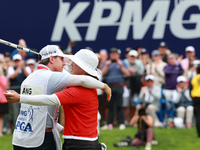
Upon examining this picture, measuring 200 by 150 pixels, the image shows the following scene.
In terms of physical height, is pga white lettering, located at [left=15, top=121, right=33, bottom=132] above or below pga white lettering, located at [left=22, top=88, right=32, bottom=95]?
below

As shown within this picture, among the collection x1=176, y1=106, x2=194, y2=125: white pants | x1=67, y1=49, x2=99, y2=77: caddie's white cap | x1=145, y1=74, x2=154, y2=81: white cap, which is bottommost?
x1=176, y1=106, x2=194, y2=125: white pants

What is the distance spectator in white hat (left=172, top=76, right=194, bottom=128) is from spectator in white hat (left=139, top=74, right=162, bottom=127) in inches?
18.6

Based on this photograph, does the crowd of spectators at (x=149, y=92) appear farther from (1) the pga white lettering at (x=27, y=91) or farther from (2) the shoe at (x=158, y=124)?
(1) the pga white lettering at (x=27, y=91)

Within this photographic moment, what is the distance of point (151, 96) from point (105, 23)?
191 inches

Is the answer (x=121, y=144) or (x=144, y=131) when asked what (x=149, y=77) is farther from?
(x=121, y=144)

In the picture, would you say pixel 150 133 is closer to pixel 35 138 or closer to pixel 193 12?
pixel 35 138

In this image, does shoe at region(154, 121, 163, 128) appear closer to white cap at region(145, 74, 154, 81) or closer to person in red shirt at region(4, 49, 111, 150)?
white cap at region(145, 74, 154, 81)

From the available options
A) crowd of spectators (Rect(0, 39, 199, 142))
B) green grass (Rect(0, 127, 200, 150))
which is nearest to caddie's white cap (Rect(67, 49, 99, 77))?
green grass (Rect(0, 127, 200, 150))

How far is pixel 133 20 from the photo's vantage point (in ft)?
51.3

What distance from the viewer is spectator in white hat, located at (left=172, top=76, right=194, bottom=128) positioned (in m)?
11.7

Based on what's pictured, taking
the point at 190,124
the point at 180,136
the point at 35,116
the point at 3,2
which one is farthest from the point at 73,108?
the point at 3,2

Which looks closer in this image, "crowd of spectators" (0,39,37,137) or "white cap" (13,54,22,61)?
"crowd of spectators" (0,39,37,137)

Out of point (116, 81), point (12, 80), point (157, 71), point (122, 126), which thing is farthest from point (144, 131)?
point (12, 80)

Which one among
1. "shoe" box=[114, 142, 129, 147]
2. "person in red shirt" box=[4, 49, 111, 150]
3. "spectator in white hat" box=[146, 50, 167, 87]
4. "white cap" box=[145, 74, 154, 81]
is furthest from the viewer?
"spectator in white hat" box=[146, 50, 167, 87]
